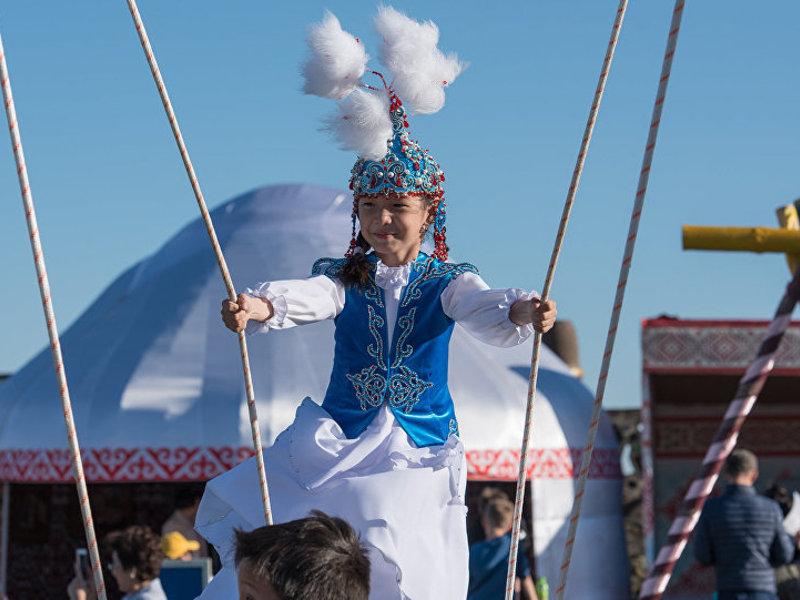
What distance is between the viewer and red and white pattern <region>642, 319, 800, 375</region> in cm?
960

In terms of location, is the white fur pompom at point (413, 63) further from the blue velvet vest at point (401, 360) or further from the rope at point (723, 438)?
the rope at point (723, 438)

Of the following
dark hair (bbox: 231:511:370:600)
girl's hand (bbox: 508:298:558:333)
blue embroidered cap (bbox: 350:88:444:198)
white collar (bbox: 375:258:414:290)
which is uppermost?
blue embroidered cap (bbox: 350:88:444:198)

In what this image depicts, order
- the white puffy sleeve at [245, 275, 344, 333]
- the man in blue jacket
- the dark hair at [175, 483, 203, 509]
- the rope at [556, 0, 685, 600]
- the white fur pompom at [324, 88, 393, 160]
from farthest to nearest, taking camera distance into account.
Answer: the dark hair at [175, 483, 203, 509] → the man in blue jacket → the white fur pompom at [324, 88, 393, 160] → the white puffy sleeve at [245, 275, 344, 333] → the rope at [556, 0, 685, 600]

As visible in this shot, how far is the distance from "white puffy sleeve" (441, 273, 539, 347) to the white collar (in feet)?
0.28

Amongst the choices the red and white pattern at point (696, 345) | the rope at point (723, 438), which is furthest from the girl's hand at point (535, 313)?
the red and white pattern at point (696, 345)

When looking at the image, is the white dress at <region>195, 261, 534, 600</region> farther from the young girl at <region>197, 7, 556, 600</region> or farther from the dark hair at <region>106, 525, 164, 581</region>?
the dark hair at <region>106, 525, 164, 581</region>

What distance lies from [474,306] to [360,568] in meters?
1.24

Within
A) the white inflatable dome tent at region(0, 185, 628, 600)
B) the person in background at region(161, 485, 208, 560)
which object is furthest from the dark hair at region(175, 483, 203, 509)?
the white inflatable dome tent at region(0, 185, 628, 600)

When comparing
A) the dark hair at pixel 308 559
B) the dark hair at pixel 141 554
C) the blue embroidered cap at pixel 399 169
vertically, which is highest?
the blue embroidered cap at pixel 399 169

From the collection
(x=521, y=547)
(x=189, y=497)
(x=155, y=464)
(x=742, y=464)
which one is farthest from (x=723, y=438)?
(x=155, y=464)

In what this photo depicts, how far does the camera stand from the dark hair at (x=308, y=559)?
1.55m

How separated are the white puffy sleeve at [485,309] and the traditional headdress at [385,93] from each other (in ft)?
0.70

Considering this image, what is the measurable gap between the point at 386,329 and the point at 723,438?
91 cm

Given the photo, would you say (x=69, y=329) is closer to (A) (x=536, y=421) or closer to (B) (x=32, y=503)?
(B) (x=32, y=503)
